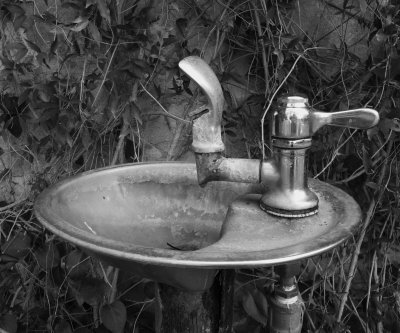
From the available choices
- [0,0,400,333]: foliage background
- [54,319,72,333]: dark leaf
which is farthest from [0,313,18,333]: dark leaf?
[54,319,72,333]: dark leaf

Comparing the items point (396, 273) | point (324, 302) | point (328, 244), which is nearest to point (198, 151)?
point (328, 244)

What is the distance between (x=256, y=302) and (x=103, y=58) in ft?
2.73

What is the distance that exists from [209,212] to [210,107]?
10.8 inches

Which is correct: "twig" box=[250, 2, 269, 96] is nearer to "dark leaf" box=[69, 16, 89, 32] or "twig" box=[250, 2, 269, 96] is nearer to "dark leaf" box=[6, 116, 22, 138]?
"dark leaf" box=[69, 16, 89, 32]

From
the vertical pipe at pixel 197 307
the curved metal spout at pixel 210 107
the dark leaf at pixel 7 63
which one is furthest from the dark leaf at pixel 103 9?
the vertical pipe at pixel 197 307

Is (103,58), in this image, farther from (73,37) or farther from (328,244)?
(328,244)

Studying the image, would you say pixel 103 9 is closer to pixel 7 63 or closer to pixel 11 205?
pixel 7 63

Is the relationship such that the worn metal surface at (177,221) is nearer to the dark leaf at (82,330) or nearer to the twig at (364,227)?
the twig at (364,227)

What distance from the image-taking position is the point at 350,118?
757 millimetres

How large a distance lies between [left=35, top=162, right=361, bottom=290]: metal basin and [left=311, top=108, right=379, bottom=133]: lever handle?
144 mm

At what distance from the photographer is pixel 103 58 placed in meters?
1.40

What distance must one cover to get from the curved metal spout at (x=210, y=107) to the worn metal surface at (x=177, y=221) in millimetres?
123

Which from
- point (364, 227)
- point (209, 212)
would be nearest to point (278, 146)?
point (209, 212)

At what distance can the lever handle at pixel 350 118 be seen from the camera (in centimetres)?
74
